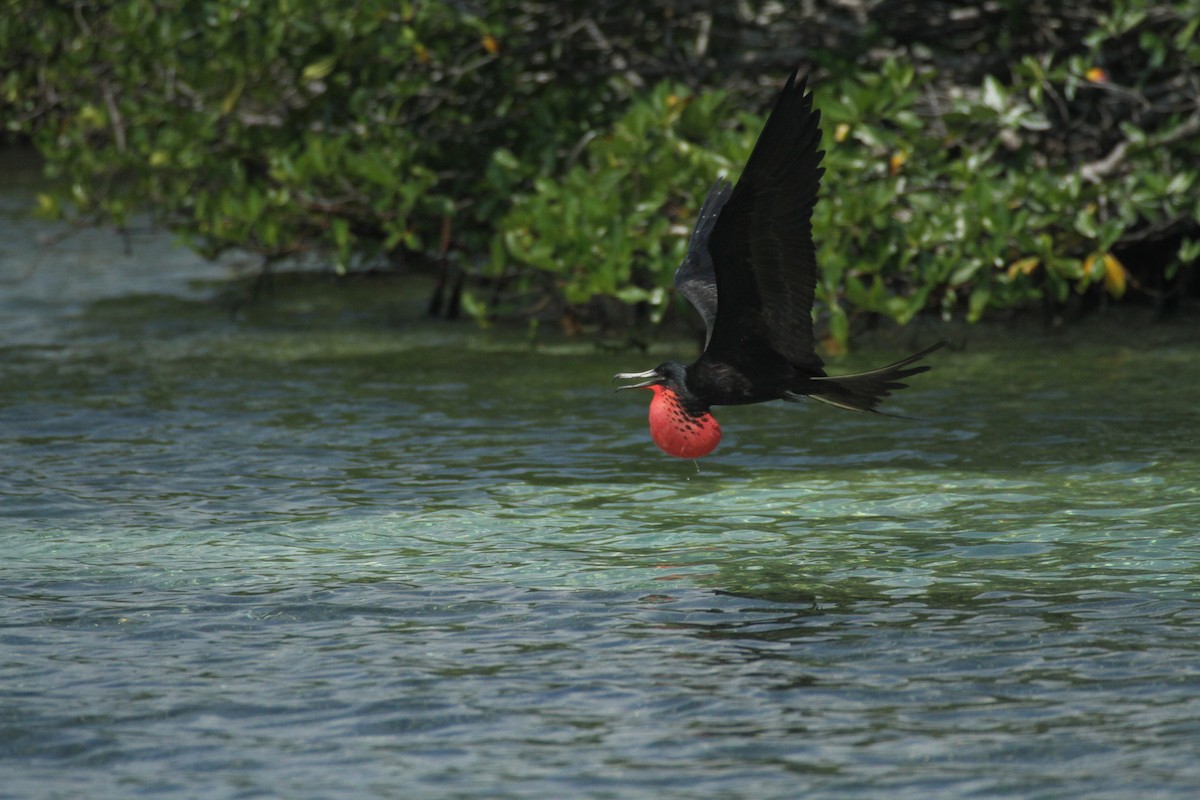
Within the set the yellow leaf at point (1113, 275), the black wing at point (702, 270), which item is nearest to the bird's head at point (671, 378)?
the black wing at point (702, 270)

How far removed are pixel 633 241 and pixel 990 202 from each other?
204 cm

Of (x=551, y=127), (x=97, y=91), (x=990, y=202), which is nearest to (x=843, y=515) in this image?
(x=990, y=202)

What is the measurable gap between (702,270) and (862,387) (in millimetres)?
1060

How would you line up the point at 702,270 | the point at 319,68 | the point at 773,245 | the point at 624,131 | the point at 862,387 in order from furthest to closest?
the point at 319,68, the point at 624,131, the point at 702,270, the point at 862,387, the point at 773,245

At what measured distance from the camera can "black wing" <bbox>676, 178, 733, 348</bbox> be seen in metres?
7.44

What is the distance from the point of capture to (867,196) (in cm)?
1062

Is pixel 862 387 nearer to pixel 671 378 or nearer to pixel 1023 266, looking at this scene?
pixel 671 378

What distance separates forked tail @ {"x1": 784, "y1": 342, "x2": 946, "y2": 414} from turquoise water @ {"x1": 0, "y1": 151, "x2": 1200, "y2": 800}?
0.53 m

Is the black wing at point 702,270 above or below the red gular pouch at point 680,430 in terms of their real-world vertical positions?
above

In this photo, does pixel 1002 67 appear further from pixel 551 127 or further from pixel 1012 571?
pixel 1012 571

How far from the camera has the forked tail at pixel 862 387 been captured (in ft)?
21.9

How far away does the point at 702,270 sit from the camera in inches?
298

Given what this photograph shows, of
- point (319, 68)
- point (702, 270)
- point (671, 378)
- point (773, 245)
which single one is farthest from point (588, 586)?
point (319, 68)

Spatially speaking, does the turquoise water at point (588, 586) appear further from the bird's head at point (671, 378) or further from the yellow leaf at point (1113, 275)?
the bird's head at point (671, 378)
